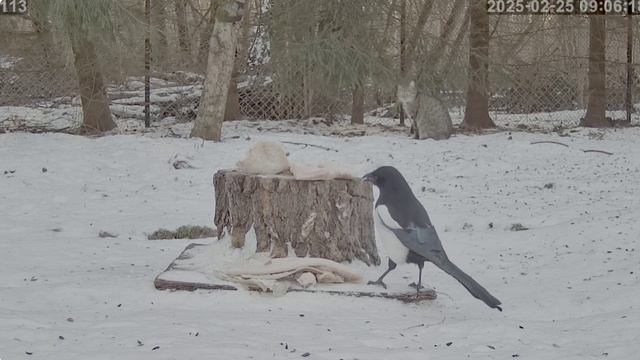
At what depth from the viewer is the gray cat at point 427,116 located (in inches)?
480

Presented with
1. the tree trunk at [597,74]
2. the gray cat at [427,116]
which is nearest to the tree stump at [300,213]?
the gray cat at [427,116]

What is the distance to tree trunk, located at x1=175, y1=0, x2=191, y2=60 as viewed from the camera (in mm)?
13117

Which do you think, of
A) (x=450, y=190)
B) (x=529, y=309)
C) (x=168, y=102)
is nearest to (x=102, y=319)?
(x=529, y=309)

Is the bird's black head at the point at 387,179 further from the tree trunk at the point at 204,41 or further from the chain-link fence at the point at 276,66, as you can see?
the tree trunk at the point at 204,41

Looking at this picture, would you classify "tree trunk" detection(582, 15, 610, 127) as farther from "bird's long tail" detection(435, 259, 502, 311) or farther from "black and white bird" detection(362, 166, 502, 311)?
"bird's long tail" detection(435, 259, 502, 311)

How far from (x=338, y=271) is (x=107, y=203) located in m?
4.13

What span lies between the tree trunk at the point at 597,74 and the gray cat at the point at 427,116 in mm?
2808

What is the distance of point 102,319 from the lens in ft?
14.5

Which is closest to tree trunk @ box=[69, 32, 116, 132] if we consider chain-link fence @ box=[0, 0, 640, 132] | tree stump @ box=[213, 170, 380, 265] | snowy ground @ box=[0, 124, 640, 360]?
chain-link fence @ box=[0, 0, 640, 132]

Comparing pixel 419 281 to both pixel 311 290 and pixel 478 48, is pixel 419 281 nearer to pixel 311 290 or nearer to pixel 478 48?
pixel 311 290

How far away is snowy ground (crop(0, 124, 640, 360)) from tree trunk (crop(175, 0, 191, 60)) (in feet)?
7.65

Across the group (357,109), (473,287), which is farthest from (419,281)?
(357,109)

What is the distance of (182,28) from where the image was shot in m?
13.3

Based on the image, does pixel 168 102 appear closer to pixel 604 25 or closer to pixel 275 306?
pixel 604 25
